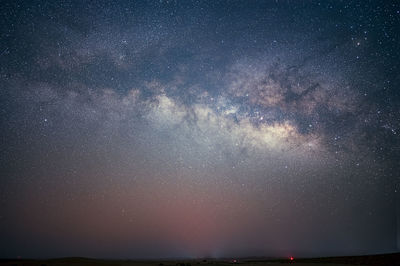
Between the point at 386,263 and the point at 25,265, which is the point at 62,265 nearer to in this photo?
the point at 25,265

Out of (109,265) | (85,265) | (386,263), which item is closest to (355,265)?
(386,263)

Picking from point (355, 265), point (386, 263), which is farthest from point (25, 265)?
point (386, 263)

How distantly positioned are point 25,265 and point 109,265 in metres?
5.29

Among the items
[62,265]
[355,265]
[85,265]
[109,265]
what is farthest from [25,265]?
[355,265]

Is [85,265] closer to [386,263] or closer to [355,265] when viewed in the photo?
[355,265]

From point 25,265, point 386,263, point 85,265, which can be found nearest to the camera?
point 25,265

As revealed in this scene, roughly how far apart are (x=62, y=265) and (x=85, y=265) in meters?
1.48

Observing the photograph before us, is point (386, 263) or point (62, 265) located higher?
point (62, 265)

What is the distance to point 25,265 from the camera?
17.1 metres

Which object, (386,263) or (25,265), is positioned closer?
(25,265)

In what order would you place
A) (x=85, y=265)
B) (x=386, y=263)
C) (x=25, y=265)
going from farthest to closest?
(x=386, y=263), (x=85, y=265), (x=25, y=265)

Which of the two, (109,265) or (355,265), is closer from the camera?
(109,265)

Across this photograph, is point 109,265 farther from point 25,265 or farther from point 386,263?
point 386,263

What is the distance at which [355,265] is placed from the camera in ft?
85.4
